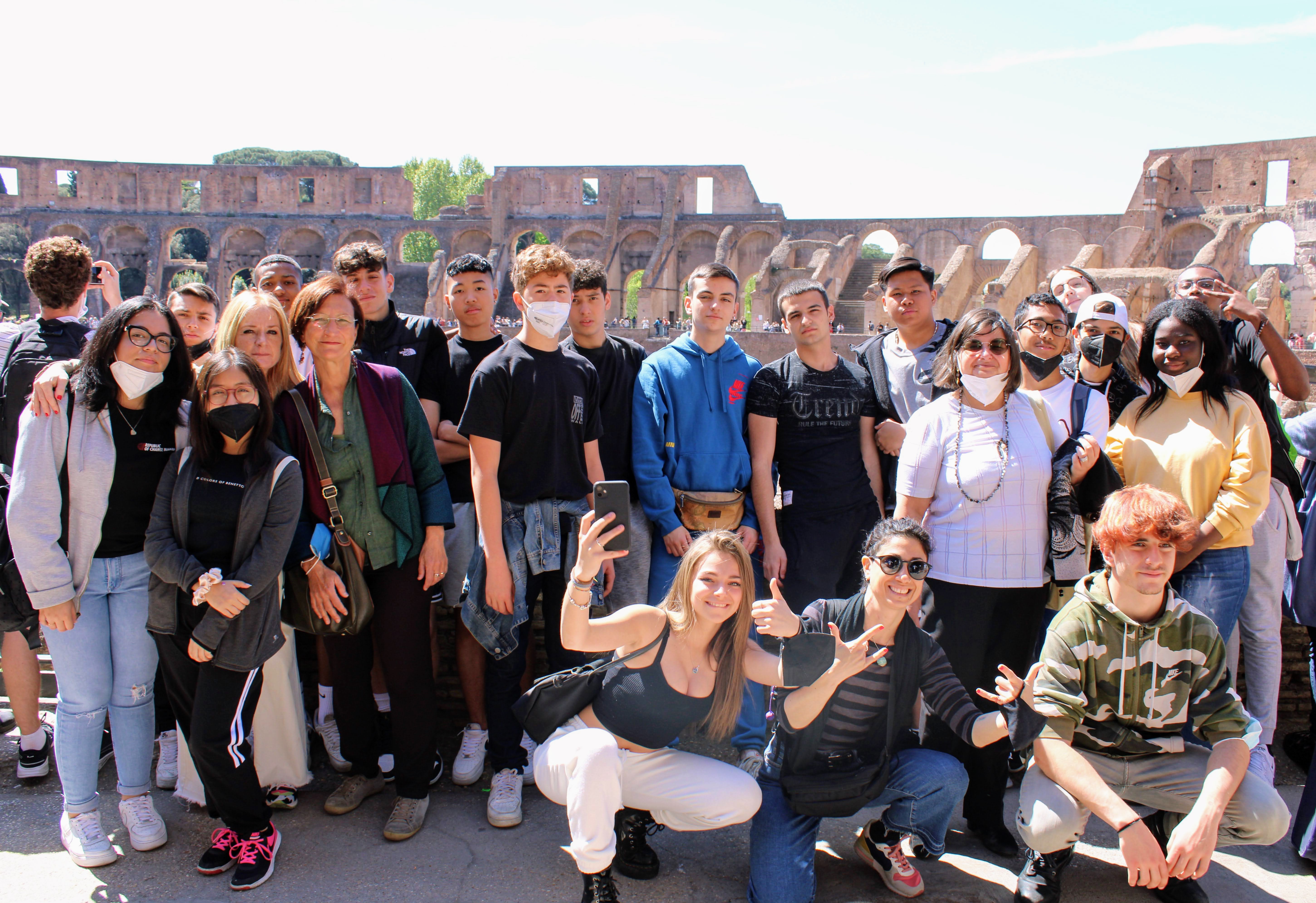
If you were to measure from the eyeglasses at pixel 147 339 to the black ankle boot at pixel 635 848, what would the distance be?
97.4 inches

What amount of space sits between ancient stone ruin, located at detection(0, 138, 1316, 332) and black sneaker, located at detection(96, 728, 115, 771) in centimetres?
2129

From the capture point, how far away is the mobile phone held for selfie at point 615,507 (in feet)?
9.07

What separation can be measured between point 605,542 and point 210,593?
1.42 m

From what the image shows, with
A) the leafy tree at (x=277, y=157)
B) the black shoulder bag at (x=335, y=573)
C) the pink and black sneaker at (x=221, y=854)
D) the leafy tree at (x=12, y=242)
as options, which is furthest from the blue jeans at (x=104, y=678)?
the leafy tree at (x=277, y=157)

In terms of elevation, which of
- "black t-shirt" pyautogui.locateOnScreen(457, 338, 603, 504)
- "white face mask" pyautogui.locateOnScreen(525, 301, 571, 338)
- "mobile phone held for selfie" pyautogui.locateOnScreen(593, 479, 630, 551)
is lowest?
"mobile phone held for selfie" pyautogui.locateOnScreen(593, 479, 630, 551)

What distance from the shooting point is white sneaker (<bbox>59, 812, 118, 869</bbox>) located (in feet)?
9.96

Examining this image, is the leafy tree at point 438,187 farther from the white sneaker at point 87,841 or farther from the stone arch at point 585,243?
the white sneaker at point 87,841

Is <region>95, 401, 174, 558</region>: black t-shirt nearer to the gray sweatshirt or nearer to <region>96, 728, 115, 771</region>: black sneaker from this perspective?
Answer: the gray sweatshirt

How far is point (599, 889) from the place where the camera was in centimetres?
276

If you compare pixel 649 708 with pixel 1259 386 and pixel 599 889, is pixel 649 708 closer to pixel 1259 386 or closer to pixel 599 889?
pixel 599 889

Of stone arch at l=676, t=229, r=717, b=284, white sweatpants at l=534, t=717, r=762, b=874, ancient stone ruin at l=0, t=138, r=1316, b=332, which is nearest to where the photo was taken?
white sweatpants at l=534, t=717, r=762, b=874

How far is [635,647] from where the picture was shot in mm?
2998

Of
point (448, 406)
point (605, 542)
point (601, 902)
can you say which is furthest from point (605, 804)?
point (448, 406)

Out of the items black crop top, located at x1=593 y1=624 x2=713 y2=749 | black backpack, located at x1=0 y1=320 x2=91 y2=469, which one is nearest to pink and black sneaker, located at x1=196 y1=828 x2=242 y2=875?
black crop top, located at x1=593 y1=624 x2=713 y2=749
